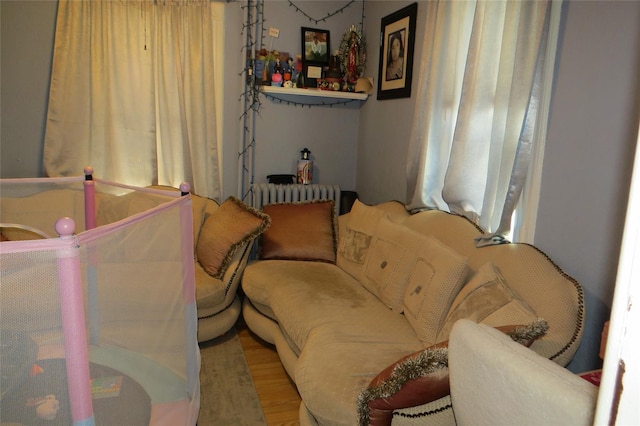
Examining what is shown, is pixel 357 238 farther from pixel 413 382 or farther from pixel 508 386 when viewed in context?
pixel 508 386

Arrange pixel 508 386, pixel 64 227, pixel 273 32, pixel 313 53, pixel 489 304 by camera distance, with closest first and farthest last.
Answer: pixel 508 386 < pixel 64 227 < pixel 489 304 < pixel 273 32 < pixel 313 53

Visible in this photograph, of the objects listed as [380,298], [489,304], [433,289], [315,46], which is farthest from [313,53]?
[489,304]

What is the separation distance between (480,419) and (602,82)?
1.53 m

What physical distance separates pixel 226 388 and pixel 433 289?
3.94ft

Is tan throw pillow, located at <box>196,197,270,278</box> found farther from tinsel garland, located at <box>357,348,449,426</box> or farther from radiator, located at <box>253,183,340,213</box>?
tinsel garland, located at <box>357,348,449,426</box>

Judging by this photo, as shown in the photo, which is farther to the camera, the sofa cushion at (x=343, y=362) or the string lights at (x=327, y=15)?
the string lights at (x=327, y=15)

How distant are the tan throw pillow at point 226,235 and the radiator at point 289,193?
2.07 feet

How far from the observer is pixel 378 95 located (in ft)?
12.6

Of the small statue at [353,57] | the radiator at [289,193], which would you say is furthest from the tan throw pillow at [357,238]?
the small statue at [353,57]

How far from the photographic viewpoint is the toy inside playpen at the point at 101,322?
0.94 metres

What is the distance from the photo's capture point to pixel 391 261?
2582 mm

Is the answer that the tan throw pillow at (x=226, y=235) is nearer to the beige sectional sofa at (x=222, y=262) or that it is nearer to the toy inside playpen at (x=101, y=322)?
the beige sectional sofa at (x=222, y=262)

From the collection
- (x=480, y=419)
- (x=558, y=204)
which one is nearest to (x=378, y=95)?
(x=558, y=204)

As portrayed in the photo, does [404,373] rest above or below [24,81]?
below
